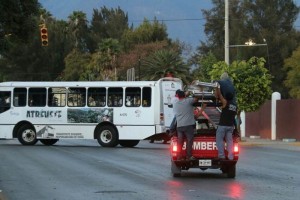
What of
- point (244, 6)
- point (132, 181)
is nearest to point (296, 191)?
point (132, 181)

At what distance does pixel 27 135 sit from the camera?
104 feet

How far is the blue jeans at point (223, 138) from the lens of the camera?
1521 cm

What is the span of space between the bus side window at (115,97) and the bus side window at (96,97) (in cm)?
28

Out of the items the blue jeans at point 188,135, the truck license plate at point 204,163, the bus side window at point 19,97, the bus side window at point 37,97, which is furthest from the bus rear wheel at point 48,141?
the truck license plate at point 204,163

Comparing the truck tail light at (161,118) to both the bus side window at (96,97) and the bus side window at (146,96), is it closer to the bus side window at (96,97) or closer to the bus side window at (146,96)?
the bus side window at (146,96)

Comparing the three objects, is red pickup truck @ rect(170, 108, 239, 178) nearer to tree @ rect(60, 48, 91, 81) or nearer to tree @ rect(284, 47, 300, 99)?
tree @ rect(284, 47, 300, 99)

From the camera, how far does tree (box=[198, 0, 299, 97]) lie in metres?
81.8

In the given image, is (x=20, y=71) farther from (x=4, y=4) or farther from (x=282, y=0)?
(x=4, y=4)

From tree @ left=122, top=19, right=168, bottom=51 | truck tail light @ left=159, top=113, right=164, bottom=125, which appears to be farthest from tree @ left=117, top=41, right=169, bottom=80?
truck tail light @ left=159, top=113, right=164, bottom=125

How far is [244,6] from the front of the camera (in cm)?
8825

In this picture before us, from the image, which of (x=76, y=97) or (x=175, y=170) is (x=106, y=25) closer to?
(x=76, y=97)

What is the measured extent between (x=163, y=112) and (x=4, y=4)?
33.6 ft

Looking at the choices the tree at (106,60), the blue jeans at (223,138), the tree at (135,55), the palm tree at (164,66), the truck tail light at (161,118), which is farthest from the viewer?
the tree at (106,60)

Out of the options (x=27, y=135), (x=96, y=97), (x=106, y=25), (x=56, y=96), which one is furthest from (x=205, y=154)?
(x=106, y=25)
